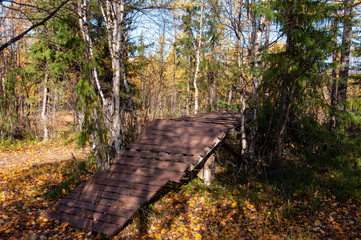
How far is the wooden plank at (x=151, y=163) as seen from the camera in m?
4.93

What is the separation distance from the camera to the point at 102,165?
5.78 metres

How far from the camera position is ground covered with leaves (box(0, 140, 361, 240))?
4379mm

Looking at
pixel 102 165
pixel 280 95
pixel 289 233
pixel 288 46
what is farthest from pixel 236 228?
pixel 288 46

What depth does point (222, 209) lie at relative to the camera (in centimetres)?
525

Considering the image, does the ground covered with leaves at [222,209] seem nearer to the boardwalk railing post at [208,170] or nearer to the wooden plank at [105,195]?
the boardwalk railing post at [208,170]

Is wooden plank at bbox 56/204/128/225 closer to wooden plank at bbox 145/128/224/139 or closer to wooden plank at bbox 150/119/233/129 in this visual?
wooden plank at bbox 145/128/224/139

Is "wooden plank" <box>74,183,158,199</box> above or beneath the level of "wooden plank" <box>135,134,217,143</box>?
beneath

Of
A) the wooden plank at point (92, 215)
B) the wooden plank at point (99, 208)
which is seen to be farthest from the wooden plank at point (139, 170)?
the wooden plank at point (92, 215)

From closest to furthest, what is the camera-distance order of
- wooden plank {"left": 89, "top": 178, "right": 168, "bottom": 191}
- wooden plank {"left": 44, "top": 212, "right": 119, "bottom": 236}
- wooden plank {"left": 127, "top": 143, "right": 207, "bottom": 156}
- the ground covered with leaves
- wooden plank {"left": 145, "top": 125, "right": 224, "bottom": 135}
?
wooden plank {"left": 44, "top": 212, "right": 119, "bottom": 236} → the ground covered with leaves → wooden plank {"left": 89, "top": 178, "right": 168, "bottom": 191} → wooden plank {"left": 127, "top": 143, "right": 207, "bottom": 156} → wooden plank {"left": 145, "top": 125, "right": 224, "bottom": 135}

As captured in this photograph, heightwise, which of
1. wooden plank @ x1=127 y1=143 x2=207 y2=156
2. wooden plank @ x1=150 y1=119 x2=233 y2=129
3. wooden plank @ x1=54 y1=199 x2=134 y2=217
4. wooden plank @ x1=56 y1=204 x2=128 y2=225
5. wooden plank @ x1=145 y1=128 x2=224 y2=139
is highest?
wooden plank @ x1=150 y1=119 x2=233 y2=129

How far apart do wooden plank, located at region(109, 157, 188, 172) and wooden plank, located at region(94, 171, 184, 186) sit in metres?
0.15

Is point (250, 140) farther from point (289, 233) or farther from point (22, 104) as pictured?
point (22, 104)

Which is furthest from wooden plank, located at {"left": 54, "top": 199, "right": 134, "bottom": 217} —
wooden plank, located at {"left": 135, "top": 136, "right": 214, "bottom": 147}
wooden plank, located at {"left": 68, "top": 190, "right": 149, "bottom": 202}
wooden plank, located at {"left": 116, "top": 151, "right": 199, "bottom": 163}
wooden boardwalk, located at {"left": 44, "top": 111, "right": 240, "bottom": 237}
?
wooden plank, located at {"left": 135, "top": 136, "right": 214, "bottom": 147}

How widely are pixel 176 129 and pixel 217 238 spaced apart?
3.12 meters
